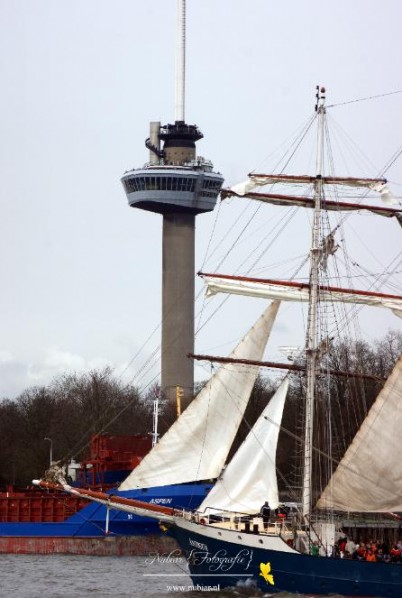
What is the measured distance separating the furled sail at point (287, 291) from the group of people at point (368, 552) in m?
9.53

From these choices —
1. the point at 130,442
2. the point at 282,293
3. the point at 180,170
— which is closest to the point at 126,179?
the point at 180,170

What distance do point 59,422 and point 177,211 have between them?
1575 inches

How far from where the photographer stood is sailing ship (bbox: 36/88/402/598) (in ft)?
188

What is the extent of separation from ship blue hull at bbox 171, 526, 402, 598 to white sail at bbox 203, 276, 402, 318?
9.51 meters

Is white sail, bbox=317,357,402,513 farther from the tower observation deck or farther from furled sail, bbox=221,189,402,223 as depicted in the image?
the tower observation deck

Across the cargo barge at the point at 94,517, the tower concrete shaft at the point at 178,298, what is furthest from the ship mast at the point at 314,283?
the tower concrete shaft at the point at 178,298

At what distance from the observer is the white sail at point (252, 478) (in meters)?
59.6

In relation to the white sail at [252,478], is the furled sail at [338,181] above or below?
above

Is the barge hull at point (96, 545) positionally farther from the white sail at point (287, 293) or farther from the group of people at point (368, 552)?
the group of people at point (368, 552)

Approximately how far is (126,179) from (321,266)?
4192 inches

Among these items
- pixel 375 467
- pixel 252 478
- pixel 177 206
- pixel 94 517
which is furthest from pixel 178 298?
pixel 375 467

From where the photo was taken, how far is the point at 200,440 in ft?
197

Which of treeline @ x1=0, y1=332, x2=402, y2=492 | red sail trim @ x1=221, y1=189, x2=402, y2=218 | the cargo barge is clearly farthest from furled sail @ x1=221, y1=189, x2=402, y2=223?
treeline @ x1=0, y1=332, x2=402, y2=492

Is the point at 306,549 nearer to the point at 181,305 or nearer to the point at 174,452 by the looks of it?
the point at 174,452
